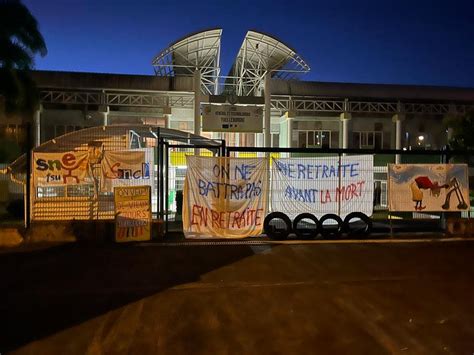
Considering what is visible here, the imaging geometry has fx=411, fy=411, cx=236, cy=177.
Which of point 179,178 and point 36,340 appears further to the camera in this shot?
point 179,178

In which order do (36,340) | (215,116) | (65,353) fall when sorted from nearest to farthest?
(65,353) < (36,340) < (215,116)

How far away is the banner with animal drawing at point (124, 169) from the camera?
9523 mm

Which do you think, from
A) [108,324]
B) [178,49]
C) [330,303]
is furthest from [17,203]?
[178,49]

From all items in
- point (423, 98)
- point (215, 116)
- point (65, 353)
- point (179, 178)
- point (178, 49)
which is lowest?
point (65, 353)

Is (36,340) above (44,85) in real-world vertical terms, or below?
below

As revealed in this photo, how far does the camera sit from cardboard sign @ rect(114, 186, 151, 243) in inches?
358

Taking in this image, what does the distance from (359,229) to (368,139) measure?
19426 millimetres

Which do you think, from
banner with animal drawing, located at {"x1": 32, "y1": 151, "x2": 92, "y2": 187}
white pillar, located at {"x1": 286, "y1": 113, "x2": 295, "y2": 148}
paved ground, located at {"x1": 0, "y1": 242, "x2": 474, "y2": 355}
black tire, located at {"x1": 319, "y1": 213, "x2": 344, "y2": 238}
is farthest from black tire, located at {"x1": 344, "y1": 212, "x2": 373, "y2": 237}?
white pillar, located at {"x1": 286, "y1": 113, "x2": 295, "y2": 148}

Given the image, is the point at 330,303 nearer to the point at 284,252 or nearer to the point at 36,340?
the point at 284,252

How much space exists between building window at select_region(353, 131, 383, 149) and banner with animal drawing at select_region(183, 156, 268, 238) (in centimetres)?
1987

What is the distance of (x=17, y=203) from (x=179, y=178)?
498 centimetres

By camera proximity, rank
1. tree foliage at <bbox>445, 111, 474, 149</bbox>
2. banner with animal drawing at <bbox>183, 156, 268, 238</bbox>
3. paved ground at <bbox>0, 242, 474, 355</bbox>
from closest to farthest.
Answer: paved ground at <bbox>0, 242, 474, 355</bbox>, banner with animal drawing at <bbox>183, 156, 268, 238</bbox>, tree foliage at <bbox>445, 111, 474, 149</bbox>

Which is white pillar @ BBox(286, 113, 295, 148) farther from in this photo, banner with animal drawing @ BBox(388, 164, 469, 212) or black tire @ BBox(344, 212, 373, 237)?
black tire @ BBox(344, 212, 373, 237)

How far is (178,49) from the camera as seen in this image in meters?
24.7
